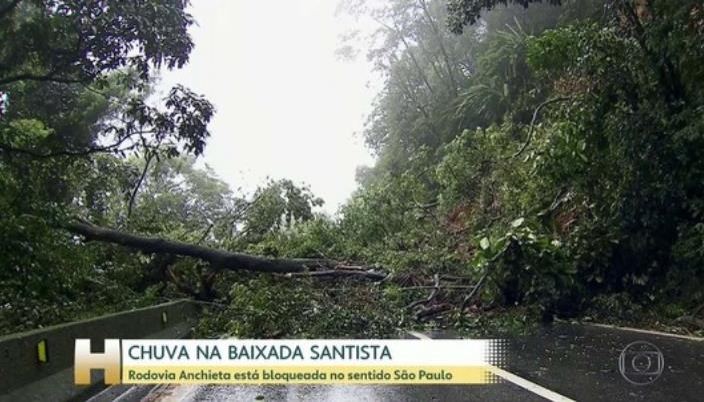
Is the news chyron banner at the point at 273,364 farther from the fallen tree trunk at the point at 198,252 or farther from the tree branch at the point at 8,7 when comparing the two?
the fallen tree trunk at the point at 198,252

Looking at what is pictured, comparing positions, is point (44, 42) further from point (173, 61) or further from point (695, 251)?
point (695, 251)

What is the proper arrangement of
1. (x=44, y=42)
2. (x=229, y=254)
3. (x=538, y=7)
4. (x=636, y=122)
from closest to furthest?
(x=44, y=42) < (x=636, y=122) < (x=229, y=254) < (x=538, y=7)

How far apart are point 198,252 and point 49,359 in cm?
790

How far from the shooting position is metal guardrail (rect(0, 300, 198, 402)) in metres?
3.93

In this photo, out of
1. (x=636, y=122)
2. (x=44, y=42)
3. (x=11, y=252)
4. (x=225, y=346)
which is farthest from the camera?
(x=636, y=122)

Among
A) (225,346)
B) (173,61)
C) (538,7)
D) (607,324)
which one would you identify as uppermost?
(538,7)

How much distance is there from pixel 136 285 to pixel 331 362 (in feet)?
27.0

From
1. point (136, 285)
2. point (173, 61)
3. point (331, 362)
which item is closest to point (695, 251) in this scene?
point (331, 362)

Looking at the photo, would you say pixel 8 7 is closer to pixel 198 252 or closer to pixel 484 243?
pixel 198 252

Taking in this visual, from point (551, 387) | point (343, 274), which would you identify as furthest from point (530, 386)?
point (343, 274)

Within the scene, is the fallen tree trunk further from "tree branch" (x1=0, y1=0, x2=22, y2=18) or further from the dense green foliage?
"tree branch" (x1=0, y1=0, x2=22, y2=18)

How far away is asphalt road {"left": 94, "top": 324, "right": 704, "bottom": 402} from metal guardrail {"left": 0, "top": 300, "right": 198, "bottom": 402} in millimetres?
476

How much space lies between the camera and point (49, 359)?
4.46m

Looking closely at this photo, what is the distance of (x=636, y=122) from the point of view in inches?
366
